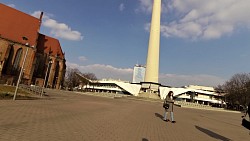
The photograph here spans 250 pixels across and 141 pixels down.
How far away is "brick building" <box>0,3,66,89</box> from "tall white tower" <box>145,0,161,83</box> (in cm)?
2747

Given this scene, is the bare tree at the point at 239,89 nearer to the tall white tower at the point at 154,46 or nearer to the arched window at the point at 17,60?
the tall white tower at the point at 154,46

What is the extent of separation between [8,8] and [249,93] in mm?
69211

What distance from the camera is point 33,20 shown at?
64438 millimetres

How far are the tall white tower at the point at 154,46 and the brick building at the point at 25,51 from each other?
90.1 feet

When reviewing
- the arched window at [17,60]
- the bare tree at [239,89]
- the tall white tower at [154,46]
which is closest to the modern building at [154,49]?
the tall white tower at [154,46]

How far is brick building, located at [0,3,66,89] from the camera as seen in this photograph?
175 feet

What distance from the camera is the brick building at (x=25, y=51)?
175ft

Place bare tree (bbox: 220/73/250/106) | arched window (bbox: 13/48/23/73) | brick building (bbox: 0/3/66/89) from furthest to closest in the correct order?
bare tree (bbox: 220/73/250/106), arched window (bbox: 13/48/23/73), brick building (bbox: 0/3/66/89)

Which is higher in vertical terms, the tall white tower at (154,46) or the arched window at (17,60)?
the tall white tower at (154,46)

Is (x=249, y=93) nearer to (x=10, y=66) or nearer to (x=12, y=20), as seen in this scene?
(x=10, y=66)

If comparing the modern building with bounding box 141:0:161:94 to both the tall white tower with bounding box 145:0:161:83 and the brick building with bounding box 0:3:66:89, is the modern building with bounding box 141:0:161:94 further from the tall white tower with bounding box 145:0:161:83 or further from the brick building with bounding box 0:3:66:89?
the brick building with bounding box 0:3:66:89

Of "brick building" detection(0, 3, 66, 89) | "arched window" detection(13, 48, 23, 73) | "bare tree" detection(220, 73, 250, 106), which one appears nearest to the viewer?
"brick building" detection(0, 3, 66, 89)

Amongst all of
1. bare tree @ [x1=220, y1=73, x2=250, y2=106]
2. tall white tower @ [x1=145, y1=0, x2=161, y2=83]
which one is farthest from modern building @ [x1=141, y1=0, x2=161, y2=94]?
bare tree @ [x1=220, y1=73, x2=250, y2=106]

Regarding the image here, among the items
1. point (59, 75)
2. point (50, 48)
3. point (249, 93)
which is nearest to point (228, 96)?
point (249, 93)
